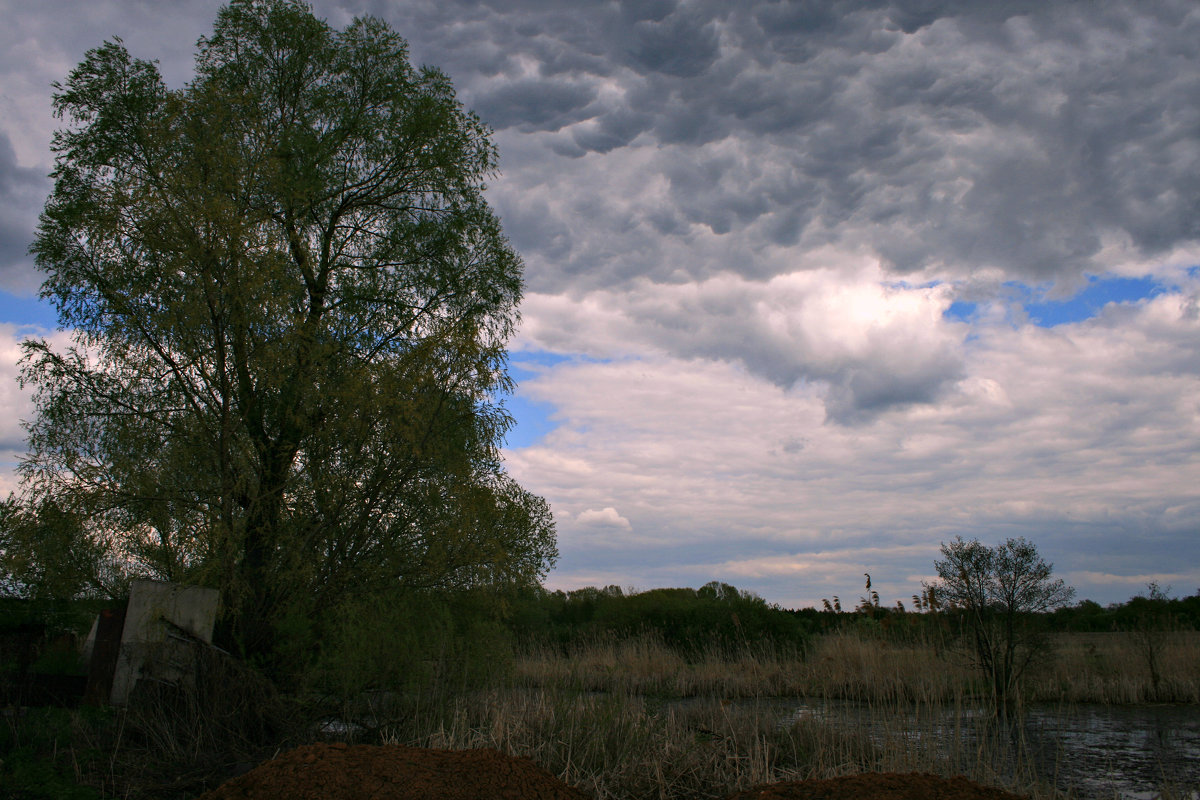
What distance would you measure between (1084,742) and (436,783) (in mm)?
8498

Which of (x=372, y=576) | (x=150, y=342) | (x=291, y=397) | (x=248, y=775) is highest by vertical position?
(x=150, y=342)

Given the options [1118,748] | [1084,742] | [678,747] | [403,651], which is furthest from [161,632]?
[1118,748]

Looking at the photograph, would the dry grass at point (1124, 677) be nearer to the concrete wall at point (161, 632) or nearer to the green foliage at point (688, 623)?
the green foliage at point (688, 623)

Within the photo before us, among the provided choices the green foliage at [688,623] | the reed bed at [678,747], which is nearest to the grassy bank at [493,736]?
the reed bed at [678,747]

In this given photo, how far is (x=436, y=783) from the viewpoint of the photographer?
189 inches

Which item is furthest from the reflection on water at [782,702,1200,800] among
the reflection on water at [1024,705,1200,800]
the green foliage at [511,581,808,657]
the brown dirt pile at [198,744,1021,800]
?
the green foliage at [511,581,808,657]

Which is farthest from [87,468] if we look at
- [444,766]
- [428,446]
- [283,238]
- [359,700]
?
[444,766]

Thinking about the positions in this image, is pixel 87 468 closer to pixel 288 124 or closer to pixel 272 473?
pixel 272 473

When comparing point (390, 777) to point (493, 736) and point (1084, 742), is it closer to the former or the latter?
point (493, 736)

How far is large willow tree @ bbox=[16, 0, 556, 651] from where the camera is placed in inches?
450

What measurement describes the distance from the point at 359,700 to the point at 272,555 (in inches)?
177

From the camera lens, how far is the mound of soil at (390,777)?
4672mm

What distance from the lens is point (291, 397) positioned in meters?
12.4

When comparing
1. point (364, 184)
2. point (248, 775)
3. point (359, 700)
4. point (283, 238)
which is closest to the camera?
point (248, 775)
